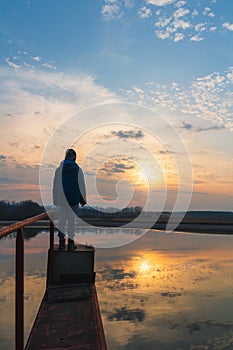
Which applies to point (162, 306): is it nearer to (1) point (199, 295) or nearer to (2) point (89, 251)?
(1) point (199, 295)

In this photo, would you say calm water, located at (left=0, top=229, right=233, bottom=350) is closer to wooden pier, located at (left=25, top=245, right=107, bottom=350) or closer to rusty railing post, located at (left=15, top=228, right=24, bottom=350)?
wooden pier, located at (left=25, top=245, right=107, bottom=350)

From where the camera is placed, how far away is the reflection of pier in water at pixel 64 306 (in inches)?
124

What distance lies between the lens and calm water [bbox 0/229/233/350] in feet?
18.6

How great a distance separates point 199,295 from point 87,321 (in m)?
4.59

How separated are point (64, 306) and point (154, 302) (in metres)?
3.09

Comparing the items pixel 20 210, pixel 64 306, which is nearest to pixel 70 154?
pixel 64 306

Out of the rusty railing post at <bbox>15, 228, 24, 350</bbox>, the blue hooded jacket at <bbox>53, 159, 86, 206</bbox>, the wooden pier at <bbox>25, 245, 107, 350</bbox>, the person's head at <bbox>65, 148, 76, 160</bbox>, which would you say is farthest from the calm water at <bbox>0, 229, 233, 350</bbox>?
the person's head at <bbox>65, 148, 76, 160</bbox>

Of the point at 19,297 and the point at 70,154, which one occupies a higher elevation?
the point at 70,154

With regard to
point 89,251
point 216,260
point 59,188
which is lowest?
point 216,260

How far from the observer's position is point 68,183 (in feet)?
20.7

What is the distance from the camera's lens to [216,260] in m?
13.8

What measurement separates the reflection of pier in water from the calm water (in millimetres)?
1031

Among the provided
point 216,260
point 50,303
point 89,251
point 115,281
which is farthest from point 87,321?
point 216,260

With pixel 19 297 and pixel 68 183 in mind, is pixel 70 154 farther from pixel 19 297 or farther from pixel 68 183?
pixel 19 297
